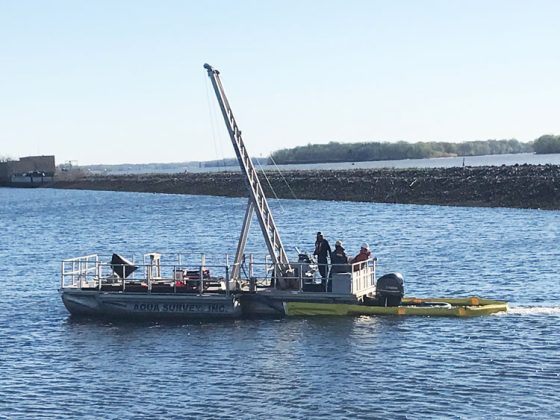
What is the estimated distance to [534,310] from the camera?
37.4 meters

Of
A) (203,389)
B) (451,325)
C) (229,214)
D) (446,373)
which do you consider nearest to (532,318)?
(451,325)

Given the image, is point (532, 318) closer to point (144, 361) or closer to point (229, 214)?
point (144, 361)

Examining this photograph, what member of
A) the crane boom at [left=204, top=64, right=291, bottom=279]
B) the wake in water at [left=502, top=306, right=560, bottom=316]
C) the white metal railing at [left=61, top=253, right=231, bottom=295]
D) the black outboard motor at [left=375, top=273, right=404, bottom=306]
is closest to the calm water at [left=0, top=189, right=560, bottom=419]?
the wake in water at [left=502, top=306, right=560, bottom=316]

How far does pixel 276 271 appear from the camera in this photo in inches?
1448

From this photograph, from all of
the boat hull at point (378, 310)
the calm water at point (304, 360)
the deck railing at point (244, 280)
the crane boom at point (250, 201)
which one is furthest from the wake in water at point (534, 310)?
the crane boom at point (250, 201)

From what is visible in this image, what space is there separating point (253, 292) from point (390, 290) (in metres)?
4.57

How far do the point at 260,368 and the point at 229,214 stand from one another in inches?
2935

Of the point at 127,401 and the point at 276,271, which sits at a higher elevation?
the point at 276,271

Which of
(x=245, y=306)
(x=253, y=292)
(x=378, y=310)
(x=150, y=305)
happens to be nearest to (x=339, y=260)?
(x=378, y=310)

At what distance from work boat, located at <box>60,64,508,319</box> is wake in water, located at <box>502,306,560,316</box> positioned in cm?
68

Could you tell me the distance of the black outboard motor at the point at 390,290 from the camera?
36.1m

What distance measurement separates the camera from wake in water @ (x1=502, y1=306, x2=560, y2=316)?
121 feet

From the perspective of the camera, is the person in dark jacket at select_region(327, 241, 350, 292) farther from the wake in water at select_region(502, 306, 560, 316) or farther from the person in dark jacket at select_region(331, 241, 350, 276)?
the wake in water at select_region(502, 306, 560, 316)

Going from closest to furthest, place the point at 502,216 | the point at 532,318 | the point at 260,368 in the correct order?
the point at 260,368 < the point at 532,318 < the point at 502,216
